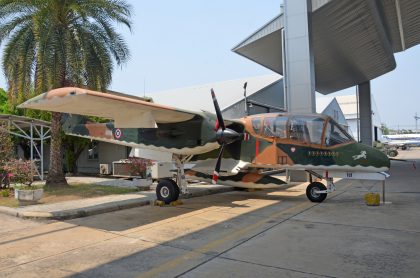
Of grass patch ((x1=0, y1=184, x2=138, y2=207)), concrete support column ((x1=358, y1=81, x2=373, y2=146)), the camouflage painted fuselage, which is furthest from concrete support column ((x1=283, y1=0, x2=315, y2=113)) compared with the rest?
concrete support column ((x1=358, y1=81, x2=373, y2=146))

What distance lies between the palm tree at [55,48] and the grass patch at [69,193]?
1241mm

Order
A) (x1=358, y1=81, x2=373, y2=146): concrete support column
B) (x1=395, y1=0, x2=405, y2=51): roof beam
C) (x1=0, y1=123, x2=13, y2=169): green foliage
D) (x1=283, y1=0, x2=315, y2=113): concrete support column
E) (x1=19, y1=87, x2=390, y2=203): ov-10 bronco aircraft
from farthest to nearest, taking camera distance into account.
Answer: (x1=358, y1=81, x2=373, y2=146): concrete support column
(x1=395, y1=0, x2=405, y2=51): roof beam
(x1=283, y1=0, x2=315, y2=113): concrete support column
(x1=0, y1=123, x2=13, y2=169): green foliage
(x1=19, y1=87, x2=390, y2=203): ov-10 bronco aircraft

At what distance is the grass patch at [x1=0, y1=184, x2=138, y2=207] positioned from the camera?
1126 cm

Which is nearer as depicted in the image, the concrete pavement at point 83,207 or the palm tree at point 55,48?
the concrete pavement at point 83,207

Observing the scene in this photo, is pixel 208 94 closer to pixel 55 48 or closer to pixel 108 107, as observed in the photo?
pixel 55 48

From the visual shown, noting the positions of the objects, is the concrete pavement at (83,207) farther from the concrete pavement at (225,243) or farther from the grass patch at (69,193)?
the grass patch at (69,193)

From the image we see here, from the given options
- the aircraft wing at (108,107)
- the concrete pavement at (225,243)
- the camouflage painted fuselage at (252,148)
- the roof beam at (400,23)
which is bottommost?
the concrete pavement at (225,243)

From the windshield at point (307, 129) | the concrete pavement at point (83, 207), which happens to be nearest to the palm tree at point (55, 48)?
the concrete pavement at point (83, 207)

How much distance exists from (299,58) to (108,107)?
924 centimetres

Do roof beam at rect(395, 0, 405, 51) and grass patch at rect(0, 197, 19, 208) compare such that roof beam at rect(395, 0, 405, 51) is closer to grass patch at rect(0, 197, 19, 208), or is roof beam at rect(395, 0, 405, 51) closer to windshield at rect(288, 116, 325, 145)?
windshield at rect(288, 116, 325, 145)

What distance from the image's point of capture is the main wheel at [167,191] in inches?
427

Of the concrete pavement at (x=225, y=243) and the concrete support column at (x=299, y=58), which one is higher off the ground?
the concrete support column at (x=299, y=58)

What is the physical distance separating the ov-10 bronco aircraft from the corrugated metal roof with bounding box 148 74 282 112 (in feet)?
36.5

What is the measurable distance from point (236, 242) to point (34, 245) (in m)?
3.62
